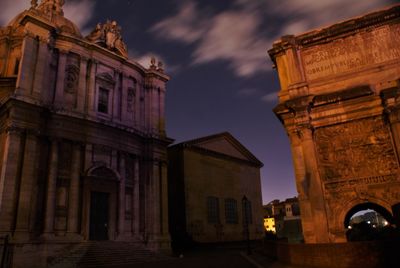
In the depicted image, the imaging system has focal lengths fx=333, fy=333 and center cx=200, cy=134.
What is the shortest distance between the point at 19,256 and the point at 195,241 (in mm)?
17434

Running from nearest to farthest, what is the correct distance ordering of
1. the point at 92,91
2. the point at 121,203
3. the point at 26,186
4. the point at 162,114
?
the point at 26,186
the point at 121,203
the point at 92,91
the point at 162,114

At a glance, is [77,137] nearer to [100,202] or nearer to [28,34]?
[100,202]

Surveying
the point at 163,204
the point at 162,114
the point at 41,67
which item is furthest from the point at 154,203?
the point at 41,67

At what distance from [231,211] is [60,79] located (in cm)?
2373

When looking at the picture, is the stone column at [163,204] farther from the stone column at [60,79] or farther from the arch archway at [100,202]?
the stone column at [60,79]

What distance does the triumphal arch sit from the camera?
14.4m

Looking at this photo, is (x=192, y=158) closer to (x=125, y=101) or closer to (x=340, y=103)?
(x=125, y=101)

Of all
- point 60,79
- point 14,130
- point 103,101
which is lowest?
point 14,130

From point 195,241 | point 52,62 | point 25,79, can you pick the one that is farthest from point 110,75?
point 195,241

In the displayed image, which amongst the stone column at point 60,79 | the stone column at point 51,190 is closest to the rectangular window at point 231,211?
the stone column at point 51,190

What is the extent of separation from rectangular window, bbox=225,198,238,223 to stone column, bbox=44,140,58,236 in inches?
839

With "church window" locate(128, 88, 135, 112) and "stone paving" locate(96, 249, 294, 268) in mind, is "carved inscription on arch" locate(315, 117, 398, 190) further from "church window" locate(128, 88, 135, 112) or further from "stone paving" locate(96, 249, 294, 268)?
"church window" locate(128, 88, 135, 112)

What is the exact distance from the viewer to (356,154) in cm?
1502

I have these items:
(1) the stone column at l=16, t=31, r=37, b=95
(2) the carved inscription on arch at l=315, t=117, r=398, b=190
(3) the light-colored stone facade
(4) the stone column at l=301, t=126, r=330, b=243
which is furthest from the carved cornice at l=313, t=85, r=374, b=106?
(3) the light-colored stone facade
